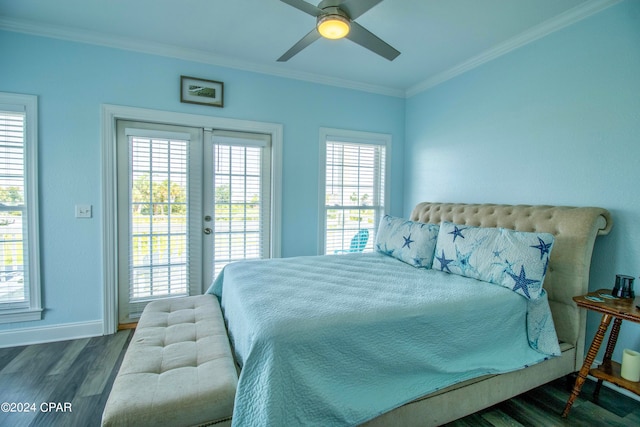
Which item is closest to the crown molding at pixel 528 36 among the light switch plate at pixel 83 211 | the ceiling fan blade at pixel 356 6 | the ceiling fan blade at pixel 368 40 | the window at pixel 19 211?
the ceiling fan blade at pixel 368 40

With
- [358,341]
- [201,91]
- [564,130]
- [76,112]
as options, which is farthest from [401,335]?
[76,112]

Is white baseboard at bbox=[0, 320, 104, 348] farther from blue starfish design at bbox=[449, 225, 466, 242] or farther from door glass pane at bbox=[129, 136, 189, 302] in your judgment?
blue starfish design at bbox=[449, 225, 466, 242]

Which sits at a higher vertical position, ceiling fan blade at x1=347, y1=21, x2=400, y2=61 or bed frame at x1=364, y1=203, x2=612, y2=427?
ceiling fan blade at x1=347, y1=21, x2=400, y2=61

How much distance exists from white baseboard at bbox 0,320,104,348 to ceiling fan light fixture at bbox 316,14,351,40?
3053 millimetres

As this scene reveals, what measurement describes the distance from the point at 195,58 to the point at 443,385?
3296mm

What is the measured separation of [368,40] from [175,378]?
7.28 ft

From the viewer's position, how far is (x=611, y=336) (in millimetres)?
1883

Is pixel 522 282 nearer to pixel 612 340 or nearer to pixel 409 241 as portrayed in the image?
pixel 612 340

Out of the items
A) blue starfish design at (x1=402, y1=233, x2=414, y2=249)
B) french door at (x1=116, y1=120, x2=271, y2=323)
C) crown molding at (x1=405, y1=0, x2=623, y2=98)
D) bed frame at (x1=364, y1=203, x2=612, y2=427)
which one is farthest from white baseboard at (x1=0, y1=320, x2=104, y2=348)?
crown molding at (x1=405, y1=0, x2=623, y2=98)

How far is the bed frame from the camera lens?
1.51 meters

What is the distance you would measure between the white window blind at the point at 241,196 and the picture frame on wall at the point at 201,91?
31cm

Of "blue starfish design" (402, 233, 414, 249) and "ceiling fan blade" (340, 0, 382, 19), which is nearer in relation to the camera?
"ceiling fan blade" (340, 0, 382, 19)

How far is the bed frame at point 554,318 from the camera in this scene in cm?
151

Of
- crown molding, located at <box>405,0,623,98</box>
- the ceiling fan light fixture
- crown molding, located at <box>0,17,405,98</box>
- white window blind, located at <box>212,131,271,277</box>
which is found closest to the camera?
the ceiling fan light fixture
